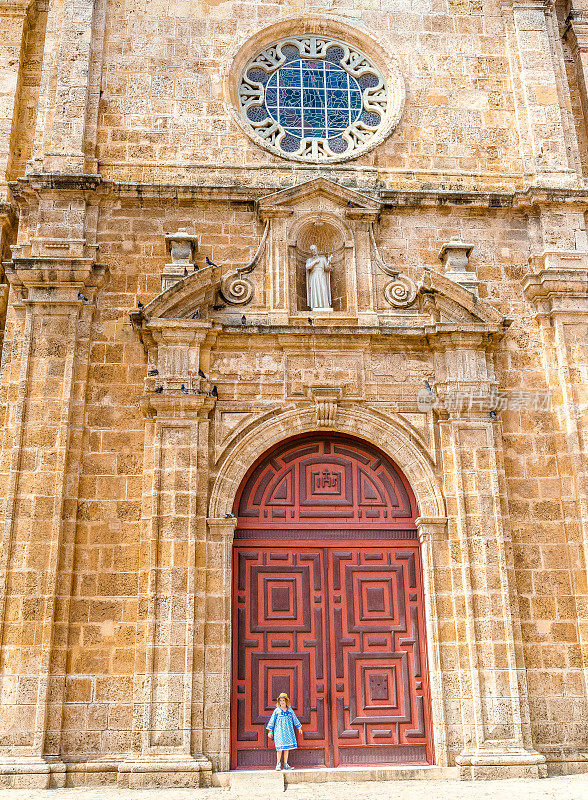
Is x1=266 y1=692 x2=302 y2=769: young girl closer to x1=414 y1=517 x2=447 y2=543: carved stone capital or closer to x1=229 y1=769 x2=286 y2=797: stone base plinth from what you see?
x1=229 y1=769 x2=286 y2=797: stone base plinth

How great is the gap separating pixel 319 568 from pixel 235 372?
2234 mm

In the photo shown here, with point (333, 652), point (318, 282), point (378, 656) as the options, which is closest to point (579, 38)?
point (318, 282)

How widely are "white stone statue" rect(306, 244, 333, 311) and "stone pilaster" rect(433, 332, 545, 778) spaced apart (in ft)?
4.34

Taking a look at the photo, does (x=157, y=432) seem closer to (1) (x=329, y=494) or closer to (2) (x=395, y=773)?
(1) (x=329, y=494)

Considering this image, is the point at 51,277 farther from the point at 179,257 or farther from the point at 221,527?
the point at 221,527

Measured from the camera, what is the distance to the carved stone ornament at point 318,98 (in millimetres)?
10891

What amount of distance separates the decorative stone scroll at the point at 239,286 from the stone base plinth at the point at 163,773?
471cm

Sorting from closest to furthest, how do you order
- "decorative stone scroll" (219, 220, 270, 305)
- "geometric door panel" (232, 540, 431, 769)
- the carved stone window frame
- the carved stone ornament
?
"geometric door panel" (232, 540, 431, 769)
"decorative stone scroll" (219, 220, 270, 305)
the carved stone window frame
the carved stone ornament

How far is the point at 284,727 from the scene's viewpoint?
820 centimetres

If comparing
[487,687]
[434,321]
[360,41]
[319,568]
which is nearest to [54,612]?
[319,568]

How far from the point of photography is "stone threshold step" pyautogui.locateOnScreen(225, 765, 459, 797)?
796 cm

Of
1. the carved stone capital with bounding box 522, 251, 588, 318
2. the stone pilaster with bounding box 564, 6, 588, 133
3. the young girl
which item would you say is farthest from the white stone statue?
the stone pilaster with bounding box 564, 6, 588, 133

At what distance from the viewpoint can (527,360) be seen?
32.4 ft

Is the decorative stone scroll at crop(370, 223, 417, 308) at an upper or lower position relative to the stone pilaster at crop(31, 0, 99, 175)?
lower
